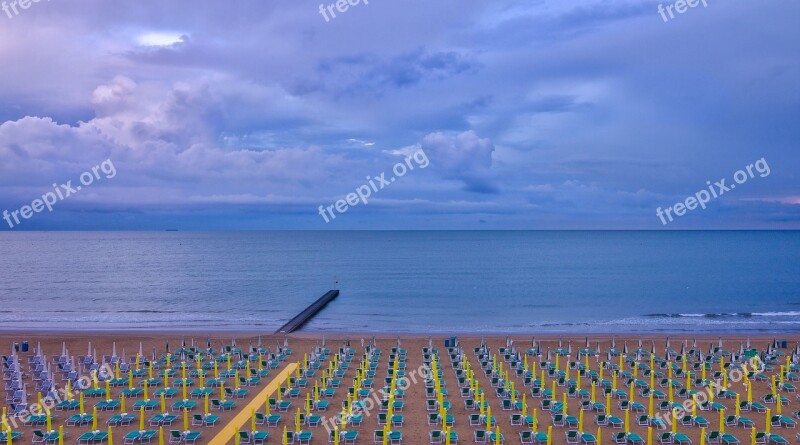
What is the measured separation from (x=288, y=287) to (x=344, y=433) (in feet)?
187

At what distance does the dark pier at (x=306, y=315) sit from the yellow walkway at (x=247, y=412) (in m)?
15.1

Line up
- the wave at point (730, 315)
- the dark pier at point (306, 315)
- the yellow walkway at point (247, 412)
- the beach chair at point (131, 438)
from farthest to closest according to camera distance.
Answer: the wave at point (730, 315) → the dark pier at point (306, 315) → the yellow walkway at point (247, 412) → the beach chair at point (131, 438)

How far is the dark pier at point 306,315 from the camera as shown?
4236 cm

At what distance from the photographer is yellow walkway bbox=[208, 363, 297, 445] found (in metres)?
17.7

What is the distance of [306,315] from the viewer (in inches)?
1941

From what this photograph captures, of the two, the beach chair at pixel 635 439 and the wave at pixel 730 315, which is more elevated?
the wave at pixel 730 315

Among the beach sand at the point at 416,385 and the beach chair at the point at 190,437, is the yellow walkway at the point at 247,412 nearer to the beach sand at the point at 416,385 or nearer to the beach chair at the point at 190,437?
the beach sand at the point at 416,385

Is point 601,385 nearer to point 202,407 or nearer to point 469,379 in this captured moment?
point 469,379

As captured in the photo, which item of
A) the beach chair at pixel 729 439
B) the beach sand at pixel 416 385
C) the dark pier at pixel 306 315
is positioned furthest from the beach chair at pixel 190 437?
the dark pier at pixel 306 315

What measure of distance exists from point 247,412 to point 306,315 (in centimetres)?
2924

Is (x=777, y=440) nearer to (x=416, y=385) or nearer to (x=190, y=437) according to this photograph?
(x=416, y=385)

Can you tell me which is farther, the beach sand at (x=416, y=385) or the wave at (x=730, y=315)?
the wave at (x=730, y=315)

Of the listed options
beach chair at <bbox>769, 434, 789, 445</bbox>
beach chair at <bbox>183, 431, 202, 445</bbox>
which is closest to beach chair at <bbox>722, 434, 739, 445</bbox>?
beach chair at <bbox>769, 434, 789, 445</bbox>

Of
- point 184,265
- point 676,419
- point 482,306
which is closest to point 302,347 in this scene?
point 676,419
